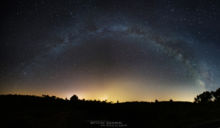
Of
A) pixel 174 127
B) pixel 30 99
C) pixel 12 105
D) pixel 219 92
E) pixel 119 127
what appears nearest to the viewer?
pixel 119 127

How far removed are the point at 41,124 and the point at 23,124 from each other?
0.99 metres

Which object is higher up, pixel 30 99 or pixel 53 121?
pixel 30 99

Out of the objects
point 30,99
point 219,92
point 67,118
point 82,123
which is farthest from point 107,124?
point 219,92

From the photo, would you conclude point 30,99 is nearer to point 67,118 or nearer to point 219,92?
point 67,118

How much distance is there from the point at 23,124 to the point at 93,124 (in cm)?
391

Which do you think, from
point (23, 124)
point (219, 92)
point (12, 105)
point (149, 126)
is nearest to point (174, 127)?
point (149, 126)

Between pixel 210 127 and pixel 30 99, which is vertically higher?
pixel 30 99

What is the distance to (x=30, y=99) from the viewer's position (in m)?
20.2

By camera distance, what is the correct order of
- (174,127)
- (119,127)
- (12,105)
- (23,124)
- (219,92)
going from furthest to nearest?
1. (219,92)
2. (12,105)
3. (174,127)
4. (119,127)
5. (23,124)

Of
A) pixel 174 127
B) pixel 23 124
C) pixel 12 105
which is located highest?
pixel 12 105

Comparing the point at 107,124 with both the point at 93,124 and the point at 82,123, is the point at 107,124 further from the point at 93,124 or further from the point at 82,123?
the point at 82,123

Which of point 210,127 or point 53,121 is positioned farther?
point 53,121

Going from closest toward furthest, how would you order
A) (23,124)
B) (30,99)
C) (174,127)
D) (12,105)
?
(23,124) < (174,127) < (12,105) < (30,99)

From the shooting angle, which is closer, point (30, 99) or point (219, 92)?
point (30, 99)
